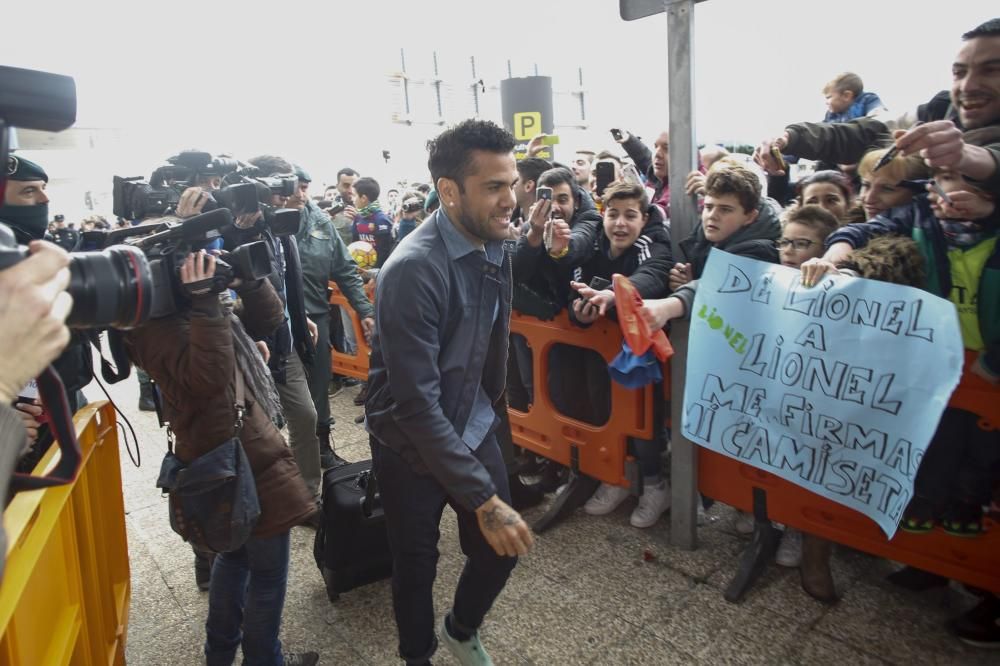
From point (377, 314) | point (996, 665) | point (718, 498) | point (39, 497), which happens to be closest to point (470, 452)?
point (377, 314)

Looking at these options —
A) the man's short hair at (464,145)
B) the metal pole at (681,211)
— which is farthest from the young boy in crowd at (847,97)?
the man's short hair at (464,145)

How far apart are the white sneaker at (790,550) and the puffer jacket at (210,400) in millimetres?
2121

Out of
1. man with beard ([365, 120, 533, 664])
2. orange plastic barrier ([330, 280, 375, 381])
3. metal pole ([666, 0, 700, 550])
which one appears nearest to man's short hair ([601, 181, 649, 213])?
metal pole ([666, 0, 700, 550])

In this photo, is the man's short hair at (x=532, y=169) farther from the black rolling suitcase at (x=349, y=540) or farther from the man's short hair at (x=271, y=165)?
the black rolling suitcase at (x=349, y=540)

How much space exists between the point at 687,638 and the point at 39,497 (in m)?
2.25

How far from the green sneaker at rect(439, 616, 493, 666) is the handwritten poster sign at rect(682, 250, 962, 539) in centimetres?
123

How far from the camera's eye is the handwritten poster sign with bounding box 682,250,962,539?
2104 millimetres

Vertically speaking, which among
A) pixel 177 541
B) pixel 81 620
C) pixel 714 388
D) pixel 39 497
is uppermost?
pixel 39 497

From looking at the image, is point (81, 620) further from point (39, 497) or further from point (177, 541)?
point (177, 541)

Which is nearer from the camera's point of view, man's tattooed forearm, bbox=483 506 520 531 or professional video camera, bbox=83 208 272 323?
professional video camera, bbox=83 208 272 323

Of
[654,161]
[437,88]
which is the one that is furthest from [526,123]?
[437,88]

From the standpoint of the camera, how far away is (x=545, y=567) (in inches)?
122

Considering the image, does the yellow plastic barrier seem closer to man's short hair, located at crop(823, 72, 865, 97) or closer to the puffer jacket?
the puffer jacket

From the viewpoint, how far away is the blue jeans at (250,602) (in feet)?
7.22
